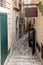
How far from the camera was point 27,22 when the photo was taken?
93.5ft

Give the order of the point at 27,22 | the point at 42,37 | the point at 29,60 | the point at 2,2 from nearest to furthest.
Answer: the point at 2,2 → the point at 42,37 → the point at 29,60 → the point at 27,22

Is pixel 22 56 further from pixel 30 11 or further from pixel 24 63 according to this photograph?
pixel 30 11

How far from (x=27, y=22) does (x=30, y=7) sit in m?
16.5

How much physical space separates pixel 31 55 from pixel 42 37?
3.15 m

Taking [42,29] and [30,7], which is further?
[30,7]

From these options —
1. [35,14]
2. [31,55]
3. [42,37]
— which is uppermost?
[35,14]

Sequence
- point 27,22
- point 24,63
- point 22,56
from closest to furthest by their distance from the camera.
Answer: point 24,63 < point 22,56 < point 27,22

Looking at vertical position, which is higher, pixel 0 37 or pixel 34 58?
pixel 0 37

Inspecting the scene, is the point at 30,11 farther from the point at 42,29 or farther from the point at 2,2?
the point at 2,2

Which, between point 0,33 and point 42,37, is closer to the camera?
point 0,33

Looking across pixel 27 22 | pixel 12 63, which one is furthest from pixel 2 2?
pixel 27 22

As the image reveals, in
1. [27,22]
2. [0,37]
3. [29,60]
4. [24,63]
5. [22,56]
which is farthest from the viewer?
[27,22]

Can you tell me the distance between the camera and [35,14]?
12234mm

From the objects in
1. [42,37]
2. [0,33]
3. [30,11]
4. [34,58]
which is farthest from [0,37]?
[34,58]
